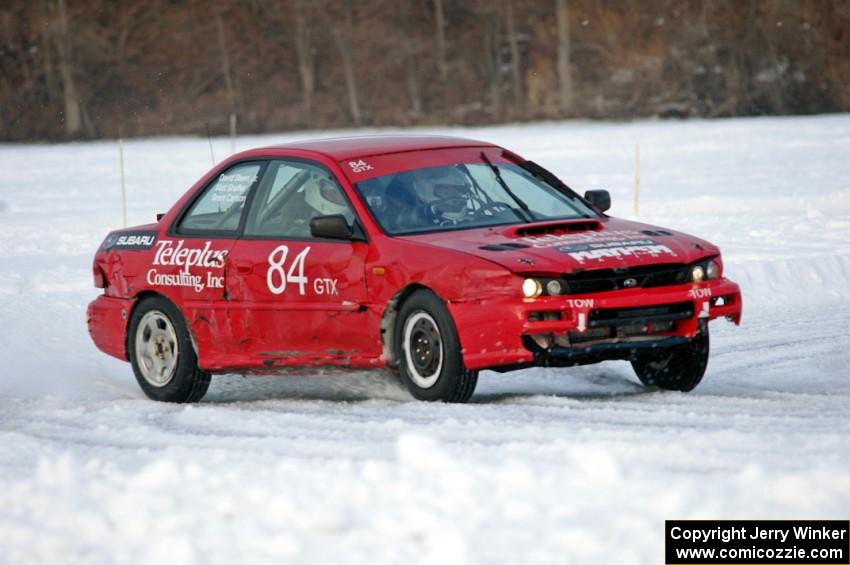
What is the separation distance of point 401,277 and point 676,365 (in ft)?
5.56

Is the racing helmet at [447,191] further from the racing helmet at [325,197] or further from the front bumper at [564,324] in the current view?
the front bumper at [564,324]

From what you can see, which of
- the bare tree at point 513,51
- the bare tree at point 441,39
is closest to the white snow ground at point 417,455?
the bare tree at point 513,51

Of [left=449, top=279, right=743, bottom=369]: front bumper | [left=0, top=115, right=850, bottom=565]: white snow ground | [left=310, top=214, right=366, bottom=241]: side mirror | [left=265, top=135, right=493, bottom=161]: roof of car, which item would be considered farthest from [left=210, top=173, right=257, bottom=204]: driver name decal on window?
[left=449, top=279, right=743, bottom=369]: front bumper

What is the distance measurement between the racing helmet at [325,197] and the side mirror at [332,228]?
1.05 ft

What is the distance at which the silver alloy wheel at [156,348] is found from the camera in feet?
32.7

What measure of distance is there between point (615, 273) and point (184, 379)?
9.43ft

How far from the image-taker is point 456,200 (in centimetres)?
930

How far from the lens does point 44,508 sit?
20.2ft

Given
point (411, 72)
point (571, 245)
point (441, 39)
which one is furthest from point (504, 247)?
point (441, 39)

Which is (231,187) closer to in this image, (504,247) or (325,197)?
(325,197)

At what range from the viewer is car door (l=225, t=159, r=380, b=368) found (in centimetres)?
895

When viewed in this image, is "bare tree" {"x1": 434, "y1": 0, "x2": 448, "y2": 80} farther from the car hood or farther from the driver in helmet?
the car hood

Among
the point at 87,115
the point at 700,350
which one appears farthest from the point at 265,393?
the point at 87,115

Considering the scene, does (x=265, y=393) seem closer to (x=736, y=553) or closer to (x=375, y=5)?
(x=736, y=553)
